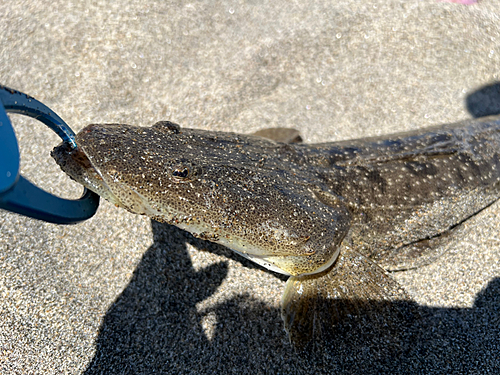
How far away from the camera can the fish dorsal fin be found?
3.26 metres

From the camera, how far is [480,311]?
8.71 ft

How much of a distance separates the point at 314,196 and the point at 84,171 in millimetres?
1391

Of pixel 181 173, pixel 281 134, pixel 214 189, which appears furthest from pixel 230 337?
pixel 281 134

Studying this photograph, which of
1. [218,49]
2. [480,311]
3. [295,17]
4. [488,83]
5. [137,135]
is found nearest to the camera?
[137,135]

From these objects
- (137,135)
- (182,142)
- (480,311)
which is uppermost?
(137,135)

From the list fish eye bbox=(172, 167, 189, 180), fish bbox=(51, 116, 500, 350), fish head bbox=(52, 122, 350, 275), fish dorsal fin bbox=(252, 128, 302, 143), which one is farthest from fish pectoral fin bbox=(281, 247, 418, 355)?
fish dorsal fin bbox=(252, 128, 302, 143)

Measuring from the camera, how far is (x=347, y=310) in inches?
92.0

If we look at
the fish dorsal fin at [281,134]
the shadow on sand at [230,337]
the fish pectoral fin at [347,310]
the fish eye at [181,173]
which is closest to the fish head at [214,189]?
the fish eye at [181,173]

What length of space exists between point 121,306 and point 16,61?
2403 millimetres

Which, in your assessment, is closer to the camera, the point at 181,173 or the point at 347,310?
the point at 181,173

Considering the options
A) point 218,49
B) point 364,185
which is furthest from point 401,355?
point 218,49

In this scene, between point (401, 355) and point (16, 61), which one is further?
point (16, 61)

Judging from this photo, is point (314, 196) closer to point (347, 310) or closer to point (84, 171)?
point (347, 310)

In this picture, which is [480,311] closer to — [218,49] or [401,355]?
[401,355]
